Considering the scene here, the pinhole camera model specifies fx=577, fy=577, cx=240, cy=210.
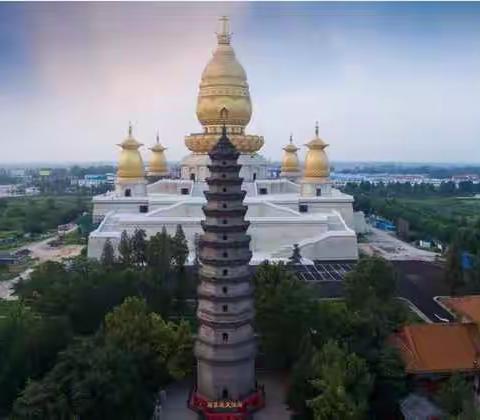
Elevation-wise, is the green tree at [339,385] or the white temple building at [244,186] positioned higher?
the white temple building at [244,186]

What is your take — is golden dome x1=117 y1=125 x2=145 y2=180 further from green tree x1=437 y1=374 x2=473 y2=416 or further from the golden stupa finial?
green tree x1=437 y1=374 x2=473 y2=416

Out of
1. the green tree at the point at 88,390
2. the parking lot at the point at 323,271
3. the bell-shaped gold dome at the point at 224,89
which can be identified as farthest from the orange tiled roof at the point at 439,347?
the bell-shaped gold dome at the point at 224,89

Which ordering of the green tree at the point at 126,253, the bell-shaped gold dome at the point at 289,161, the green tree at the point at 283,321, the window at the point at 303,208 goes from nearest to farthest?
the green tree at the point at 283,321
the green tree at the point at 126,253
the window at the point at 303,208
the bell-shaped gold dome at the point at 289,161

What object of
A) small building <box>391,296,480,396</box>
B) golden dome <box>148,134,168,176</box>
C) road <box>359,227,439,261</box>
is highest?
golden dome <box>148,134,168,176</box>

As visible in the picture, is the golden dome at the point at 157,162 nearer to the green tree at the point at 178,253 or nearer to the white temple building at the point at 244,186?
the white temple building at the point at 244,186

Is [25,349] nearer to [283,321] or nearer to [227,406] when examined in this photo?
[227,406]

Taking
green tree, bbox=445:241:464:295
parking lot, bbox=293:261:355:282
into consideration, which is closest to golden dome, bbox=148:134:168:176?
parking lot, bbox=293:261:355:282

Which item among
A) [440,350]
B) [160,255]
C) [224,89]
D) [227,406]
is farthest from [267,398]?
[224,89]
